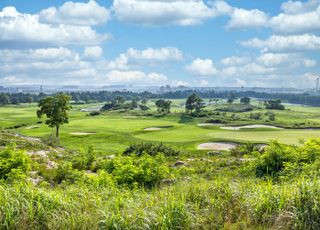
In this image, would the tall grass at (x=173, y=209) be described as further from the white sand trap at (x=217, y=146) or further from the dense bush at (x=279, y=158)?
the white sand trap at (x=217, y=146)

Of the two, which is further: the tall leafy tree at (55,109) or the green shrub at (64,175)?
the tall leafy tree at (55,109)

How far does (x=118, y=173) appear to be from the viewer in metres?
16.1

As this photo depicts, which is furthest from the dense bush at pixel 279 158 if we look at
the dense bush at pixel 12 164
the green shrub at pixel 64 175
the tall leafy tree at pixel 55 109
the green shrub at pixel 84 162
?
the tall leafy tree at pixel 55 109

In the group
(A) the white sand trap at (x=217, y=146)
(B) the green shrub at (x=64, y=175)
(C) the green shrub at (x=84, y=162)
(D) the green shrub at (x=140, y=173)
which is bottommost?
(A) the white sand trap at (x=217, y=146)

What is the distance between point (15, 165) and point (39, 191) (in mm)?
8923

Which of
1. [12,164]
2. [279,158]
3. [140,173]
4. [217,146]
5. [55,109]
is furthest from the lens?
[55,109]

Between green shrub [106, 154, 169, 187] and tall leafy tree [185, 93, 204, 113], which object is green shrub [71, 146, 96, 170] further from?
tall leafy tree [185, 93, 204, 113]

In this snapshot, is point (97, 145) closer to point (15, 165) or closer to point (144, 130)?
point (144, 130)

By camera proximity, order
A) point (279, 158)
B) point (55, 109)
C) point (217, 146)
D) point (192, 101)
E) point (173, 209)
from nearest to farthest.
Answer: point (173, 209)
point (279, 158)
point (217, 146)
point (55, 109)
point (192, 101)

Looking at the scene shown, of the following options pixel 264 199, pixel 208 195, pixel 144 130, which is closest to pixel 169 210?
pixel 208 195

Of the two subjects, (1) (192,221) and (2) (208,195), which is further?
(2) (208,195)

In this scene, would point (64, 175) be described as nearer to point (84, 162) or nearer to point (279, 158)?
point (84, 162)

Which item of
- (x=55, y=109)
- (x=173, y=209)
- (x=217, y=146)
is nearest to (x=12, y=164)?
(x=173, y=209)

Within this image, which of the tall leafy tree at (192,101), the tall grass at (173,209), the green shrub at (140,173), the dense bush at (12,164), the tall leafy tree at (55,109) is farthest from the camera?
the tall leafy tree at (192,101)
